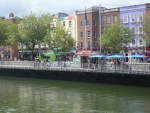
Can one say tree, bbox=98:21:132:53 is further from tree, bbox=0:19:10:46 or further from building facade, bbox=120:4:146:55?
tree, bbox=0:19:10:46

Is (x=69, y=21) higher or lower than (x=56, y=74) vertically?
higher

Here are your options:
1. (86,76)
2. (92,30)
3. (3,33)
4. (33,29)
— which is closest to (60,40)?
(33,29)

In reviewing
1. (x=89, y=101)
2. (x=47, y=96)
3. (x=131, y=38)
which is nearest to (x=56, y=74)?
(x=131, y=38)

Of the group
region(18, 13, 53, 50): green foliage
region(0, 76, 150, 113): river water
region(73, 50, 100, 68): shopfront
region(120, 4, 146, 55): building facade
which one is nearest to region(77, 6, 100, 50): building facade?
region(120, 4, 146, 55): building facade

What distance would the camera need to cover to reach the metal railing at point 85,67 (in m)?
48.5

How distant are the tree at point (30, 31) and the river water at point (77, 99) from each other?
92.5 feet

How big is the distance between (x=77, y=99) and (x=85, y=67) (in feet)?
53.2

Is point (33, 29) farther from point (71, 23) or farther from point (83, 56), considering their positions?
point (83, 56)

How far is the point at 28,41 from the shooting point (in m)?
79.2

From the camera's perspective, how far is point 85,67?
55969 millimetres

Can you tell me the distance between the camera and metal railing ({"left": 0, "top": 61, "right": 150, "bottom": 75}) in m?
48.5

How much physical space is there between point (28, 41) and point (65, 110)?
156ft

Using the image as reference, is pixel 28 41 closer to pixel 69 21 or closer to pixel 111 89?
pixel 69 21

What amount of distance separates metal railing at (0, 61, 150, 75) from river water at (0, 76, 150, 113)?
2309 mm
